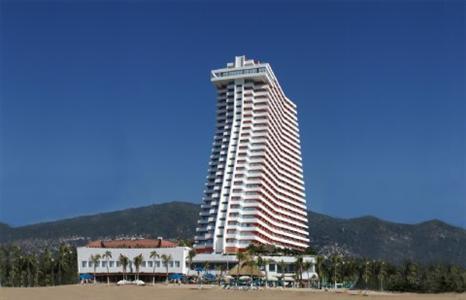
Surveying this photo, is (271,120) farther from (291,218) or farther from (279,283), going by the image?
(279,283)

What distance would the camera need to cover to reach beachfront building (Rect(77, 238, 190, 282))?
4461 inches

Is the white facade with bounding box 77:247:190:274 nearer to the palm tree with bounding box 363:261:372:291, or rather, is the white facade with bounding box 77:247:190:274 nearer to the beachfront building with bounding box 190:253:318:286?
the beachfront building with bounding box 190:253:318:286

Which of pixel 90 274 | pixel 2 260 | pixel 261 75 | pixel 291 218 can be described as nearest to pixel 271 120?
pixel 261 75

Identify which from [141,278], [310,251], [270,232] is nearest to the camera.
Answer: [141,278]

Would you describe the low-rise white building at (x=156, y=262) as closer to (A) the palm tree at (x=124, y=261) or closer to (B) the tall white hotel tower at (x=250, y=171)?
(A) the palm tree at (x=124, y=261)

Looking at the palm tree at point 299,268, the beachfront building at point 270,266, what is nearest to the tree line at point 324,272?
the palm tree at point 299,268

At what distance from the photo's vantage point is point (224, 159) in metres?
142

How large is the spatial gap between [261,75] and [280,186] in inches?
1133

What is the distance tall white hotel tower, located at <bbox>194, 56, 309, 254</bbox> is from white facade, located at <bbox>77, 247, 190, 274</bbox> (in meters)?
16.8

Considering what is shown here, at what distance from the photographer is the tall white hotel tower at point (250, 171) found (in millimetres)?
132875

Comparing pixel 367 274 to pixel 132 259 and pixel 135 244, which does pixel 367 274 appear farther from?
pixel 135 244

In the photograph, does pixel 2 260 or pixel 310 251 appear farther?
pixel 310 251

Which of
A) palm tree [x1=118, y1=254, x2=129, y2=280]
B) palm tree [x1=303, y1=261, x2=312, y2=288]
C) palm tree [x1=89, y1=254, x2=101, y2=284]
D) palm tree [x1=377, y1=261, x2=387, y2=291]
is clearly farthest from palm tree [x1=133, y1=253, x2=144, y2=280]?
palm tree [x1=377, y1=261, x2=387, y2=291]

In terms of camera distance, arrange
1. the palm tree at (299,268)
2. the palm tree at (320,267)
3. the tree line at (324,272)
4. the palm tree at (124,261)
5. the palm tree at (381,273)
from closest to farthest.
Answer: the tree line at (324,272)
the palm tree at (320,267)
the palm tree at (299,268)
the palm tree at (381,273)
the palm tree at (124,261)
